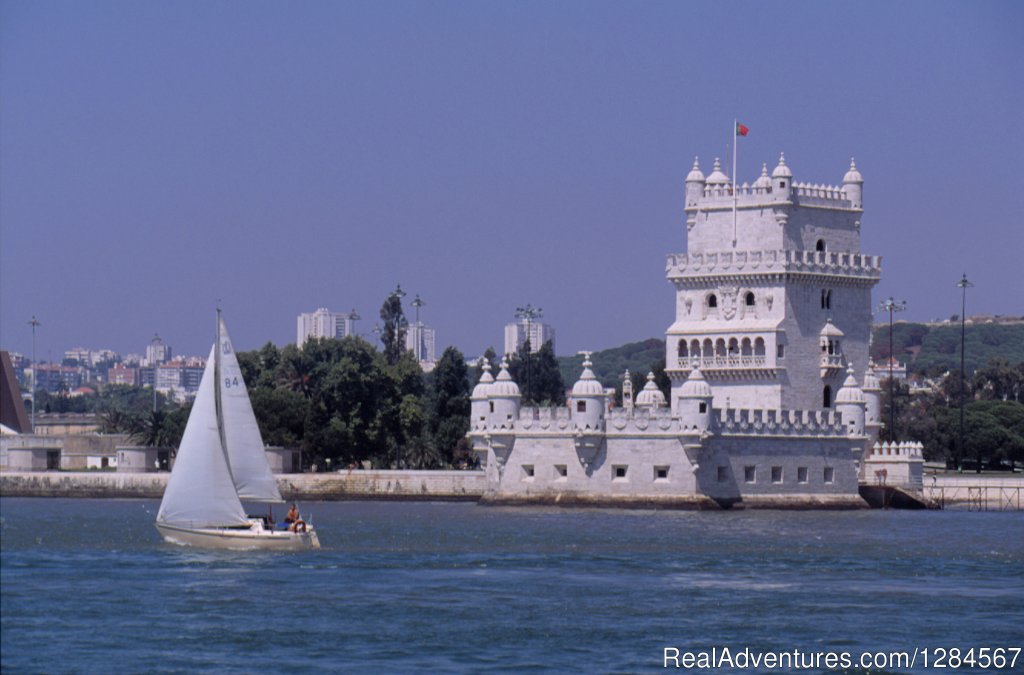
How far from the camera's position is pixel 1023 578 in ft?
208

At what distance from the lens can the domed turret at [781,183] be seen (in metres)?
103

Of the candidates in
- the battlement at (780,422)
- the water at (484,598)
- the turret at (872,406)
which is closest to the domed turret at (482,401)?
the battlement at (780,422)

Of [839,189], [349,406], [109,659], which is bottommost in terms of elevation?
[109,659]

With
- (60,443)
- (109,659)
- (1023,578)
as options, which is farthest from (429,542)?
(60,443)

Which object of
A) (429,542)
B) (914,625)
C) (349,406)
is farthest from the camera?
(349,406)

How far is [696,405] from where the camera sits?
9469 cm

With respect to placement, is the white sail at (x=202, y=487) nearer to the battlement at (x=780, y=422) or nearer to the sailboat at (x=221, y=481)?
the sailboat at (x=221, y=481)

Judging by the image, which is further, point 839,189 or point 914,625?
point 839,189

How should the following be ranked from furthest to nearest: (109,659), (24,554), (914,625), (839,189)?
1. (839,189)
2. (24,554)
3. (914,625)
4. (109,659)

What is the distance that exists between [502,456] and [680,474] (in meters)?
8.12

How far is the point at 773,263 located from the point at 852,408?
7332 mm

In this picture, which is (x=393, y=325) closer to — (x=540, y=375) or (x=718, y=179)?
(x=540, y=375)

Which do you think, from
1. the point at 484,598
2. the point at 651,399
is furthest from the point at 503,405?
the point at 484,598

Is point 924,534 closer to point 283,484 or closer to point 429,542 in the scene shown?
point 429,542
